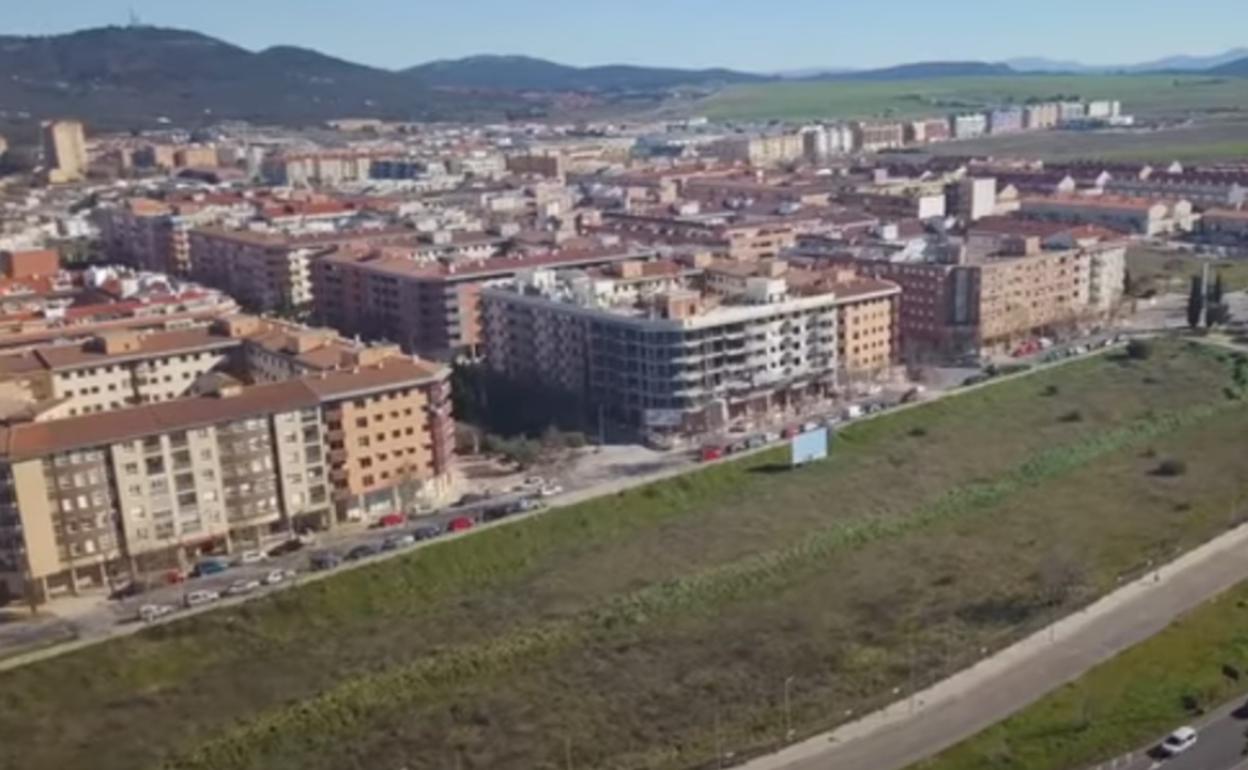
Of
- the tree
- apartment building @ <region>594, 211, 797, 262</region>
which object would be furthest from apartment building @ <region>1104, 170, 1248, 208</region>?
the tree

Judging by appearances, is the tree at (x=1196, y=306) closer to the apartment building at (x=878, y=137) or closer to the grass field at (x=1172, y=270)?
the grass field at (x=1172, y=270)

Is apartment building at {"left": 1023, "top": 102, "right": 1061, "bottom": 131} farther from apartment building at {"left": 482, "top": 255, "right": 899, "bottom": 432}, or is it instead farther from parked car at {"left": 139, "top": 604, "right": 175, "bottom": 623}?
parked car at {"left": 139, "top": 604, "right": 175, "bottom": 623}

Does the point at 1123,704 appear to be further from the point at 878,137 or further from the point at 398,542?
the point at 878,137

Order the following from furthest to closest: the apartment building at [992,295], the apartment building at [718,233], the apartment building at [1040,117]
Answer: the apartment building at [1040,117]
the apartment building at [718,233]
the apartment building at [992,295]

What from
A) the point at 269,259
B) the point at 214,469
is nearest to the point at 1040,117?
the point at 269,259

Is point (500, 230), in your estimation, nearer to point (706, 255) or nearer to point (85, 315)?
point (706, 255)

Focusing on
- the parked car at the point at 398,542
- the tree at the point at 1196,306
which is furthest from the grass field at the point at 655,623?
the tree at the point at 1196,306
